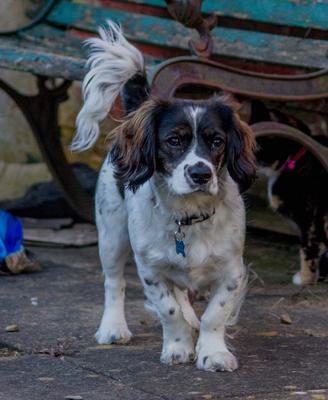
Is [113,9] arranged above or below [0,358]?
above

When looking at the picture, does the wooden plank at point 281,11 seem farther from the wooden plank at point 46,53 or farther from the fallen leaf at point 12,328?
the fallen leaf at point 12,328

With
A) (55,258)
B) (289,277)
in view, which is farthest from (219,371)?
(55,258)

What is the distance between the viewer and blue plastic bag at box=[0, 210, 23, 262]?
6.38 metres

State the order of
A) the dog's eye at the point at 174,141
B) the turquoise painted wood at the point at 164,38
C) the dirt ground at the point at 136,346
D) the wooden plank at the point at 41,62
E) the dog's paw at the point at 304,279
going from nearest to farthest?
the dirt ground at the point at 136,346, the dog's eye at the point at 174,141, the wooden plank at the point at 41,62, the turquoise painted wood at the point at 164,38, the dog's paw at the point at 304,279

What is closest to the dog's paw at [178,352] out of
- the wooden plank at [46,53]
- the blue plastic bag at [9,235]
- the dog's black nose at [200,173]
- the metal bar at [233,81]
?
the dog's black nose at [200,173]

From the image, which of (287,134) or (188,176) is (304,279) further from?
(188,176)

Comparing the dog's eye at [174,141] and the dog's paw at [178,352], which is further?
the dog's paw at [178,352]

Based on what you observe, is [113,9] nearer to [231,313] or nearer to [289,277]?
[289,277]

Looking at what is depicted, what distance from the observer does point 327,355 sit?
4.54 m

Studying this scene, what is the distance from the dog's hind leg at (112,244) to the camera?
16.3ft

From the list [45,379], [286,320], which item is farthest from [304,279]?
[45,379]

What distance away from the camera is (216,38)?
6.43 meters

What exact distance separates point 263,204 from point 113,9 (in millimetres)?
1536

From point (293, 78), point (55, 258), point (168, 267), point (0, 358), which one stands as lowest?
point (55, 258)
